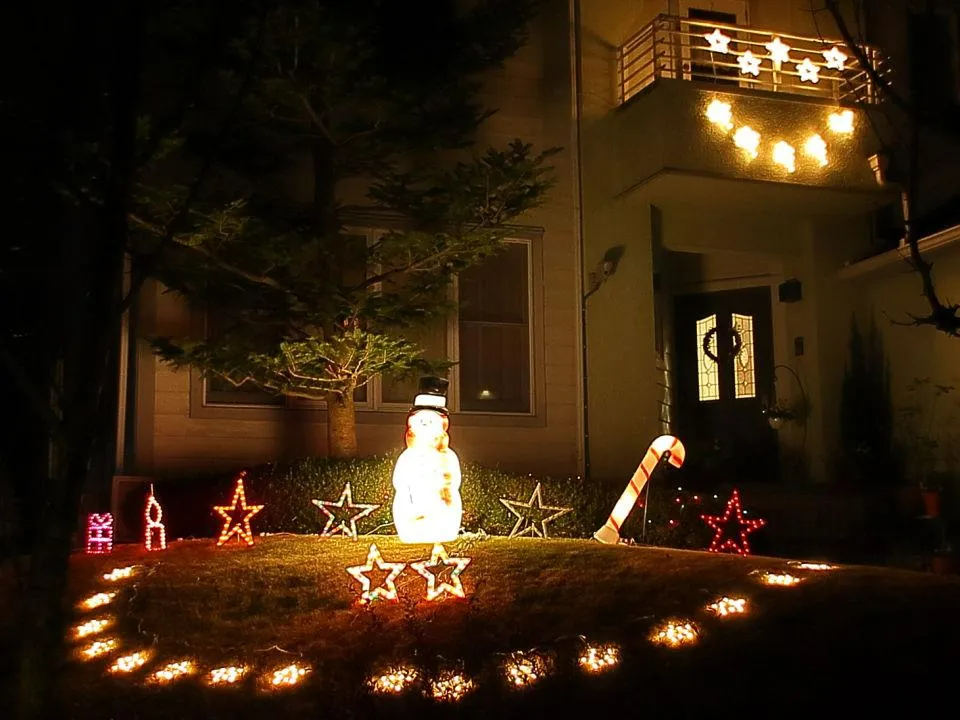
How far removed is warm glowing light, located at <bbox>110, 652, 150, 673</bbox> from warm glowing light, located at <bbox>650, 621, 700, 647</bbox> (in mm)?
3127

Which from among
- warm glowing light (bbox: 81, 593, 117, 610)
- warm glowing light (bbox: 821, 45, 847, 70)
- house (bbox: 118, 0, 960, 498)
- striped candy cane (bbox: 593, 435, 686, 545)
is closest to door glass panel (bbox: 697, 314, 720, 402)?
house (bbox: 118, 0, 960, 498)

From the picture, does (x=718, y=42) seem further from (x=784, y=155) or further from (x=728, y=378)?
(x=728, y=378)

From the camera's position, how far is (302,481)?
393 inches

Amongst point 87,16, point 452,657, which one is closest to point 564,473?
point 452,657

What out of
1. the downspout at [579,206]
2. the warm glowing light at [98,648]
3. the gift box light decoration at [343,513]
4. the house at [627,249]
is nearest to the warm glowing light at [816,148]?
the house at [627,249]

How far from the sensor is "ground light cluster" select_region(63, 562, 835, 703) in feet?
20.1

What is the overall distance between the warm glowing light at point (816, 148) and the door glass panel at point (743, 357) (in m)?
3.13

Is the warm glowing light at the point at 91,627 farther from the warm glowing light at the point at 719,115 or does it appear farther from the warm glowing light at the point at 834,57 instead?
the warm glowing light at the point at 834,57

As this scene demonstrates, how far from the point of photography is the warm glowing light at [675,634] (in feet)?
21.1

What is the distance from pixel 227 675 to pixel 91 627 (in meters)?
1.38

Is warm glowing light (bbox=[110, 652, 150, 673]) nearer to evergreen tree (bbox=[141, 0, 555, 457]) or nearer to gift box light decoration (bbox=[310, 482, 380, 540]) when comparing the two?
gift box light decoration (bbox=[310, 482, 380, 540])

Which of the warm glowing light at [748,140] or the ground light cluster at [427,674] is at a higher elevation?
the warm glowing light at [748,140]

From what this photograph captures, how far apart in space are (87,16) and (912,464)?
34.9 ft

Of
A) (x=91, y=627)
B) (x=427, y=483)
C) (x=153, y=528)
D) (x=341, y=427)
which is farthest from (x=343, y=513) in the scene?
(x=91, y=627)
